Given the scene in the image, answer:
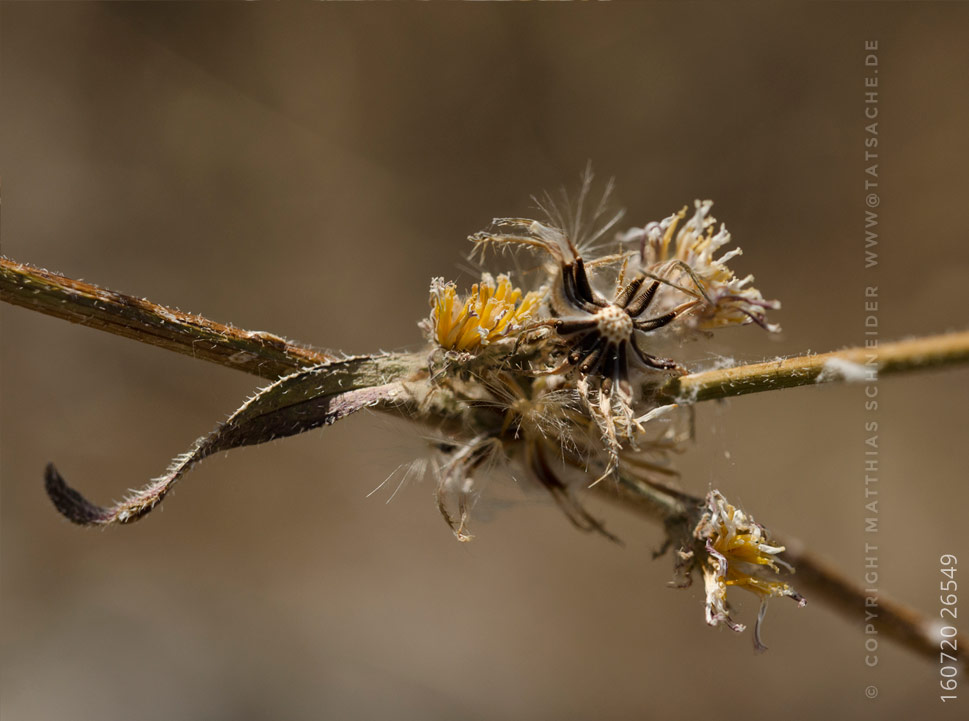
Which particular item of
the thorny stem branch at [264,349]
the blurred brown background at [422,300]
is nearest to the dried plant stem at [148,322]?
the thorny stem branch at [264,349]

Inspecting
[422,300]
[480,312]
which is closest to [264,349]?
[480,312]

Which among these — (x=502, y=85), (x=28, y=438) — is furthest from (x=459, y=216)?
(x=28, y=438)

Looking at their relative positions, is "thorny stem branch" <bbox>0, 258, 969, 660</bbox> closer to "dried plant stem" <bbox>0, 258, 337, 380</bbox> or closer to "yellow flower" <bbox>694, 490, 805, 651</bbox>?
"dried plant stem" <bbox>0, 258, 337, 380</bbox>

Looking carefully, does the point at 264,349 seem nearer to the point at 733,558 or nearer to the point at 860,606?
the point at 733,558

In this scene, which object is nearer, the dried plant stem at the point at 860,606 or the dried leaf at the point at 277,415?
the dried leaf at the point at 277,415

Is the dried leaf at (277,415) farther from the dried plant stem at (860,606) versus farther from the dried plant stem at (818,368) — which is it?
the dried plant stem at (860,606)
